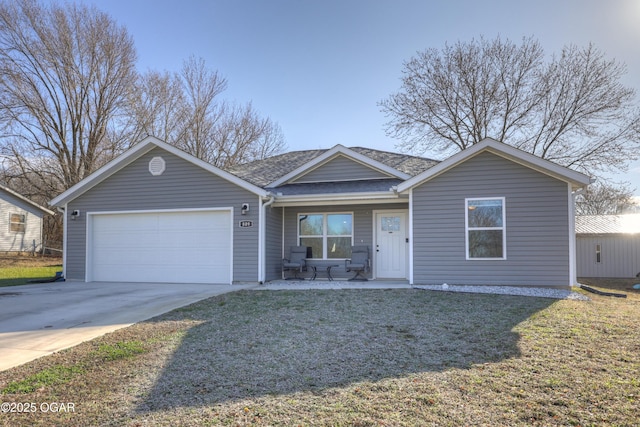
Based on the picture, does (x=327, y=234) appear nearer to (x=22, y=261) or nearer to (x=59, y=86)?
(x=22, y=261)

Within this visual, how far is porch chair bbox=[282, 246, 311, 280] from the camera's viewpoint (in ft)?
38.4

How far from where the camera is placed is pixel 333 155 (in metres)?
13.0

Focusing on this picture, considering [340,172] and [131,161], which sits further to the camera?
[340,172]

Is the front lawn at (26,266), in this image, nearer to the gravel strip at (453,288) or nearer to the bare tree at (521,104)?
the gravel strip at (453,288)

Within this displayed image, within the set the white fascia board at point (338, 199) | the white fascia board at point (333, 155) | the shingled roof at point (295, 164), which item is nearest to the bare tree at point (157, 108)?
the shingled roof at point (295, 164)

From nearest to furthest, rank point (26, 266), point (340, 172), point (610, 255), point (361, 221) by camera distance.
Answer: point (361, 221)
point (340, 172)
point (610, 255)
point (26, 266)

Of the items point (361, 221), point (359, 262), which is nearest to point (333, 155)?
point (361, 221)

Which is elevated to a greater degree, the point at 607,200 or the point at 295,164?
the point at 295,164

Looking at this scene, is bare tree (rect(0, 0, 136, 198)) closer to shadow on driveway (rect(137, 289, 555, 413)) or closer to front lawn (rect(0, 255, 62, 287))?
front lawn (rect(0, 255, 62, 287))

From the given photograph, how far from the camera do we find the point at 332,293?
881cm

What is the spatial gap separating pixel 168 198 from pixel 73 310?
4.77 meters

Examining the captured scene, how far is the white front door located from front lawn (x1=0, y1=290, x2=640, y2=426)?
15.6 feet

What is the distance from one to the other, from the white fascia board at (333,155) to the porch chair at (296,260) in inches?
91.4

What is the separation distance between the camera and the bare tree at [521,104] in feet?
58.7
